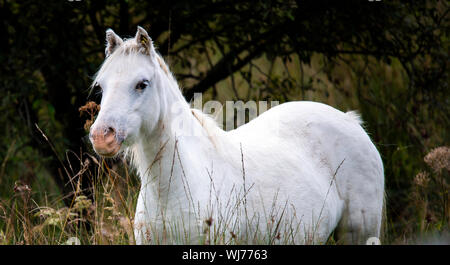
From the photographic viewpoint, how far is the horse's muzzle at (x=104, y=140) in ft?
9.30

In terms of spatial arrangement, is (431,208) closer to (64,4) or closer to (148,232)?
(148,232)

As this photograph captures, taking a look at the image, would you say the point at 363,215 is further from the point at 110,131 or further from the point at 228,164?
the point at 110,131

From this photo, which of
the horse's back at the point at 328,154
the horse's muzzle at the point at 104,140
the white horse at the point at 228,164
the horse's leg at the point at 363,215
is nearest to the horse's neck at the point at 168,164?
the white horse at the point at 228,164

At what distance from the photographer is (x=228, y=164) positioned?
367 centimetres

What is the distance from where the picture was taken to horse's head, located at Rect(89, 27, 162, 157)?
113 inches

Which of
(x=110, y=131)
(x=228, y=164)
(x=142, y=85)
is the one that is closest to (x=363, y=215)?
(x=228, y=164)

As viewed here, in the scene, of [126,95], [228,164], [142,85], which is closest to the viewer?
[126,95]

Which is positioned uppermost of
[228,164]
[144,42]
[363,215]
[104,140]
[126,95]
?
[144,42]

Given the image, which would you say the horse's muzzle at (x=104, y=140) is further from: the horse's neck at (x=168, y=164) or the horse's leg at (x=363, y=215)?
the horse's leg at (x=363, y=215)

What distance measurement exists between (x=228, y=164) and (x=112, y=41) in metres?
1.11

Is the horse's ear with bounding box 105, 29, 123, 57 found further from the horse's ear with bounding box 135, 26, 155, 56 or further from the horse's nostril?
the horse's nostril
